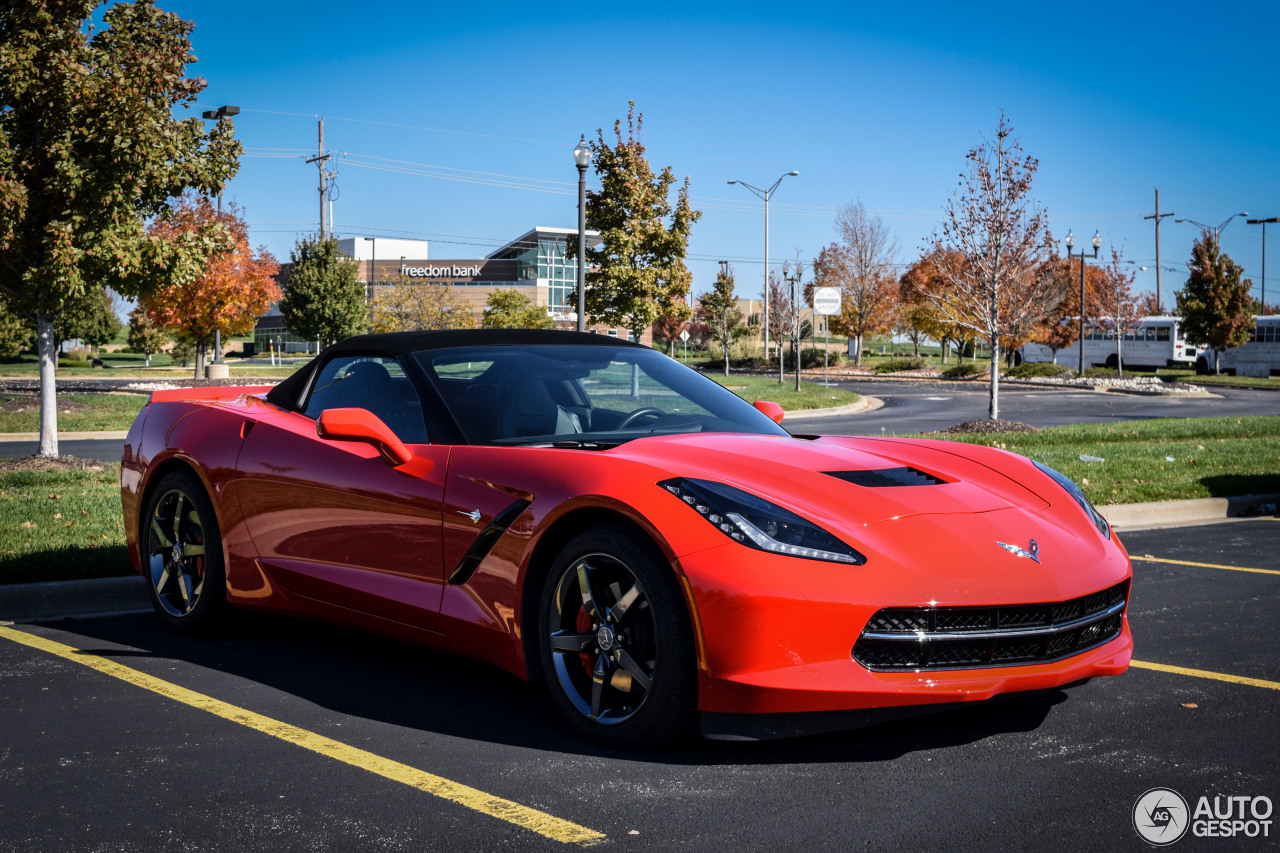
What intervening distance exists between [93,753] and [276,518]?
4.64 feet

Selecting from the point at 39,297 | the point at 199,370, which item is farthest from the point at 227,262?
the point at 39,297

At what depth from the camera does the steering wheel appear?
15.8ft

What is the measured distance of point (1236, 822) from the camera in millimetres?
3240

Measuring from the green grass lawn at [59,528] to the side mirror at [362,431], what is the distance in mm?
2962

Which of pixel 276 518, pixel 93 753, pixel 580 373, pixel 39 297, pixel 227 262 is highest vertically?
pixel 227 262

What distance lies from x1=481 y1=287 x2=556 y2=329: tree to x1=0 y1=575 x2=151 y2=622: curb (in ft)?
164

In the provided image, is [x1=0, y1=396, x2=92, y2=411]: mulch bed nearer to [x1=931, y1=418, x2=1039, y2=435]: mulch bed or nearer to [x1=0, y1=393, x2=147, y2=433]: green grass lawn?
[x1=0, y1=393, x2=147, y2=433]: green grass lawn

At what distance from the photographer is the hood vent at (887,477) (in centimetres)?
392

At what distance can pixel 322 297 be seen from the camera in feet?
148

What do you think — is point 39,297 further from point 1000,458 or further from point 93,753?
point 1000,458

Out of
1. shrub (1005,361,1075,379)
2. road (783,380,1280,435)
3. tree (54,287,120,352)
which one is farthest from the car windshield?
tree (54,287,120,352)

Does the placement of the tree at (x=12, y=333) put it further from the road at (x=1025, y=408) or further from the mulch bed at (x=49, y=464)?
the mulch bed at (x=49, y=464)

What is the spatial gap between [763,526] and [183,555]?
11.2ft

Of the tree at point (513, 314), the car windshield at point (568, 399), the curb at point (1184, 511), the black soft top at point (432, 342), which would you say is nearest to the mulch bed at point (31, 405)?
the black soft top at point (432, 342)
